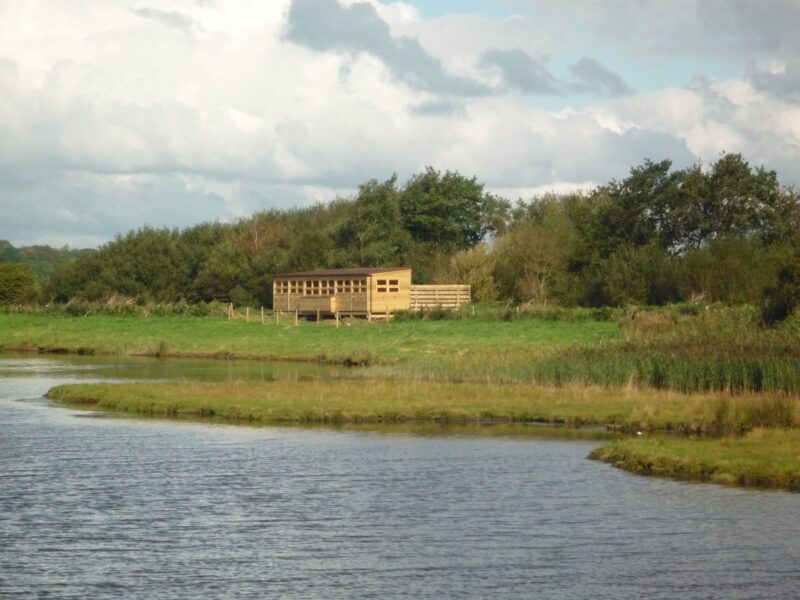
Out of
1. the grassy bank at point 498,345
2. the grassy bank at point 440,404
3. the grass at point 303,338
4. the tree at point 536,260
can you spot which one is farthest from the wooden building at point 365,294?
the grassy bank at point 440,404

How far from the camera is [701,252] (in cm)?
8638

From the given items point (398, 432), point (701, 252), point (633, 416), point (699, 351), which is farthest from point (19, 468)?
point (701, 252)

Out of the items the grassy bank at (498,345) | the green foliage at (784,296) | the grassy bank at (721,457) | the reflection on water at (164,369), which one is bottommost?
the grassy bank at (721,457)

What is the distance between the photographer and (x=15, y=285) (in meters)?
127

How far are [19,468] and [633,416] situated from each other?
62.4ft

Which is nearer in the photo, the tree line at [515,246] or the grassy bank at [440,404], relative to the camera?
the grassy bank at [440,404]

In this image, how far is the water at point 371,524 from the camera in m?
20.8

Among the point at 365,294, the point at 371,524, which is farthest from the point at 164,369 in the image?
the point at 371,524

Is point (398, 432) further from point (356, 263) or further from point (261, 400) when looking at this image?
point (356, 263)

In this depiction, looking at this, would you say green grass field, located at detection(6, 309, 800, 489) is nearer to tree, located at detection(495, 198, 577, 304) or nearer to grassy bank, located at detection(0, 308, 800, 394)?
grassy bank, located at detection(0, 308, 800, 394)

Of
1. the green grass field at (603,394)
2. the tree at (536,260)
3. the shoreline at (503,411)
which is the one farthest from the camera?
the tree at (536,260)

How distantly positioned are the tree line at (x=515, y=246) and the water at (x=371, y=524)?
37361mm

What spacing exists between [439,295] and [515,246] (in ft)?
35.1

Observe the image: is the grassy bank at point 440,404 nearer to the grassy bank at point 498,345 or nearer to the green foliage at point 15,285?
the grassy bank at point 498,345
